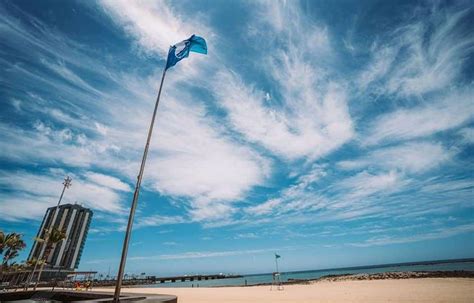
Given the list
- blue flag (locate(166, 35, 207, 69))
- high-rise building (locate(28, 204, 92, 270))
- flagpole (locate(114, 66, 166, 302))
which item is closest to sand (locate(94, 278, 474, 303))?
flagpole (locate(114, 66, 166, 302))

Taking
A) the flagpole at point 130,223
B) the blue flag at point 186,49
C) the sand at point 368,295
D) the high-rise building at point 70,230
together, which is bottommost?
the sand at point 368,295

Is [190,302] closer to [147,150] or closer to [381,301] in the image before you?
[381,301]

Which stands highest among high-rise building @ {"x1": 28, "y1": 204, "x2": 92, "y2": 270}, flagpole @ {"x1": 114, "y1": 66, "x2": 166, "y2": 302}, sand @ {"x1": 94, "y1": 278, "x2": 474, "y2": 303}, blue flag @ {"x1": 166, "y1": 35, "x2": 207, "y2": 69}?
high-rise building @ {"x1": 28, "y1": 204, "x2": 92, "y2": 270}

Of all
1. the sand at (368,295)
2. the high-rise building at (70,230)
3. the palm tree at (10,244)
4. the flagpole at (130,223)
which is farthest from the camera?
the high-rise building at (70,230)

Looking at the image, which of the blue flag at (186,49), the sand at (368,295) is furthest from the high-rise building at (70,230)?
the blue flag at (186,49)

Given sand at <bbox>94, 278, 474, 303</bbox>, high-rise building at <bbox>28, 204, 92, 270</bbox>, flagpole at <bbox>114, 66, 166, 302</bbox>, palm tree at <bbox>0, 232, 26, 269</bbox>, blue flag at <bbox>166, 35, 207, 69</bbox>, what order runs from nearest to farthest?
flagpole at <bbox>114, 66, 166, 302</bbox>, blue flag at <bbox>166, 35, 207, 69</bbox>, sand at <bbox>94, 278, 474, 303</bbox>, palm tree at <bbox>0, 232, 26, 269</bbox>, high-rise building at <bbox>28, 204, 92, 270</bbox>

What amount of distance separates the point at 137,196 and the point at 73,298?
11.2 meters

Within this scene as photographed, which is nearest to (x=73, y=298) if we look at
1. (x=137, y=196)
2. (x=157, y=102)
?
(x=137, y=196)

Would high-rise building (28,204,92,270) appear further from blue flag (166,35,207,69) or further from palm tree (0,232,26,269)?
blue flag (166,35,207,69)

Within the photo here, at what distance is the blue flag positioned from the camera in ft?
40.4

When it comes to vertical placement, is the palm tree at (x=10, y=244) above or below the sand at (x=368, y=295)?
above

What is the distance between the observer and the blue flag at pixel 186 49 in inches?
485

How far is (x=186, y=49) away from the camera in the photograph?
12359 mm

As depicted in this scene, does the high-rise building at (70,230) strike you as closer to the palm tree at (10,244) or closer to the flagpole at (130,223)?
the palm tree at (10,244)
